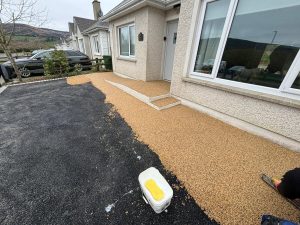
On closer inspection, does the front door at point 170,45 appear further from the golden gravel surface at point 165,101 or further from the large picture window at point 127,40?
the golden gravel surface at point 165,101

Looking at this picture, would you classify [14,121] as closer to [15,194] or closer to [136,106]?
[15,194]

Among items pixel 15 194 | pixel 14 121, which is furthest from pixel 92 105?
pixel 15 194

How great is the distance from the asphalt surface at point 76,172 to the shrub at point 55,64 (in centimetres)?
498

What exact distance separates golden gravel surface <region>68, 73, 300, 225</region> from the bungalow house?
0.43 meters

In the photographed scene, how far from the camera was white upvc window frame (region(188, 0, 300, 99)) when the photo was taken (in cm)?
252

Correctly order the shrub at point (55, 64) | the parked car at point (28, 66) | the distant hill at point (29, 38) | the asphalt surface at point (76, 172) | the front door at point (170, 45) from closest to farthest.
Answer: the asphalt surface at point (76, 172), the front door at point (170, 45), the parked car at point (28, 66), the shrub at point (55, 64), the distant hill at point (29, 38)

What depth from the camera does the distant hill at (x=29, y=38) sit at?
8.42m

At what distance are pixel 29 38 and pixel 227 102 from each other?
48970mm

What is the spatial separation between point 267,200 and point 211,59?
3233 millimetres

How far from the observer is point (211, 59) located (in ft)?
12.0

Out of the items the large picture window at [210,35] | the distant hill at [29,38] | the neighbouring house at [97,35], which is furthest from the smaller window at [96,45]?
the large picture window at [210,35]

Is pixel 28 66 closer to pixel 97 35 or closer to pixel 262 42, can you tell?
pixel 97 35

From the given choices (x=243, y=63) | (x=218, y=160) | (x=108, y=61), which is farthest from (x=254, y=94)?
(x=108, y=61)

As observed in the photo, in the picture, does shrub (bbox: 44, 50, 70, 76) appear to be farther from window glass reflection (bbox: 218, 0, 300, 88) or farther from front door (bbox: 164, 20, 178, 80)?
window glass reflection (bbox: 218, 0, 300, 88)
